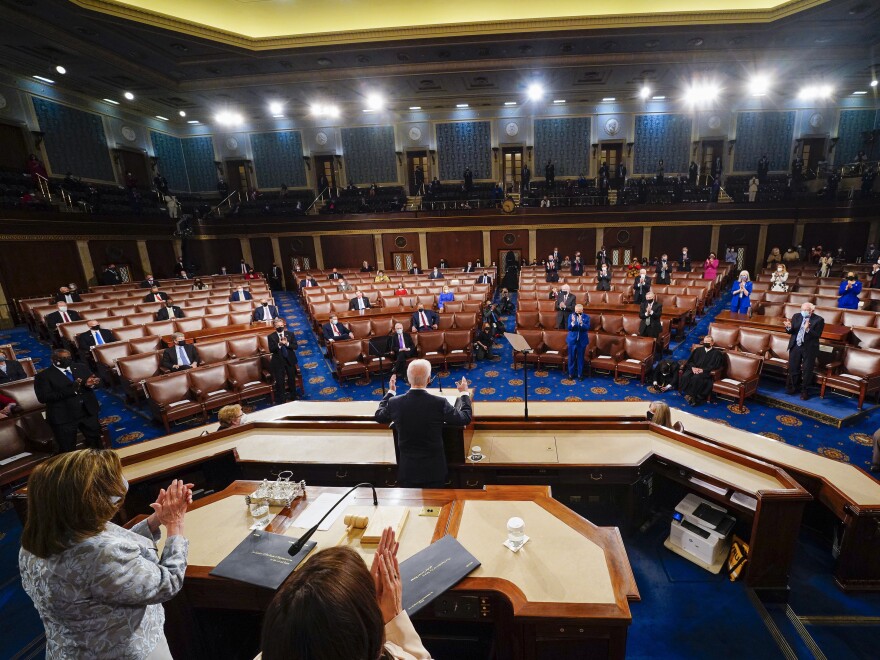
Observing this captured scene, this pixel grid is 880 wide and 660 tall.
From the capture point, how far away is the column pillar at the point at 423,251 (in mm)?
18969

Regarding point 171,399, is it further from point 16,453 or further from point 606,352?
point 606,352

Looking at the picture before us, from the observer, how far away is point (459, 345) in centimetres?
858

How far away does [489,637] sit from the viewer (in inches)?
99.1

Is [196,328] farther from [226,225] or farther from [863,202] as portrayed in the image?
[863,202]

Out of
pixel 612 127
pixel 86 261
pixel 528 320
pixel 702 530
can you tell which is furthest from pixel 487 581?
pixel 612 127

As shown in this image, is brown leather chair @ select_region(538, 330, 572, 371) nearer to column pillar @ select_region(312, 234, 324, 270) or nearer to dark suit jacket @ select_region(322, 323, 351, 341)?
dark suit jacket @ select_region(322, 323, 351, 341)

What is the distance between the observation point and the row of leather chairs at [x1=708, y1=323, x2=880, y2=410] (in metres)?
6.01

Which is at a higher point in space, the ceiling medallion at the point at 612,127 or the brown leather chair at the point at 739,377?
the ceiling medallion at the point at 612,127

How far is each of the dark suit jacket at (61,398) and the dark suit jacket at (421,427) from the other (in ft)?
15.5

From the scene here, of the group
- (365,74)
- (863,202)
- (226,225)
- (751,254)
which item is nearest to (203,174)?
(226,225)

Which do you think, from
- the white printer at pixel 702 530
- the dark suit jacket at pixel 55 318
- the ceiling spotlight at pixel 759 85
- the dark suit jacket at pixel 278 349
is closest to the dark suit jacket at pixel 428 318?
the dark suit jacket at pixel 278 349

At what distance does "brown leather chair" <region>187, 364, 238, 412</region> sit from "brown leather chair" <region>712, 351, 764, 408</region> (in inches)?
307

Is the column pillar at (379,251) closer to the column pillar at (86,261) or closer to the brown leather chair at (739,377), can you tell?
the column pillar at (86,261)

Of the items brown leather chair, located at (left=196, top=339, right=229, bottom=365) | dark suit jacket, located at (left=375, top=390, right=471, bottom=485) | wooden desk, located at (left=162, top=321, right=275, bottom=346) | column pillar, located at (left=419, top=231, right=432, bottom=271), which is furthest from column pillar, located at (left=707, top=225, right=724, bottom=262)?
dark suit jacket, located at (left=375, top=390, right=471, bottom=485)
